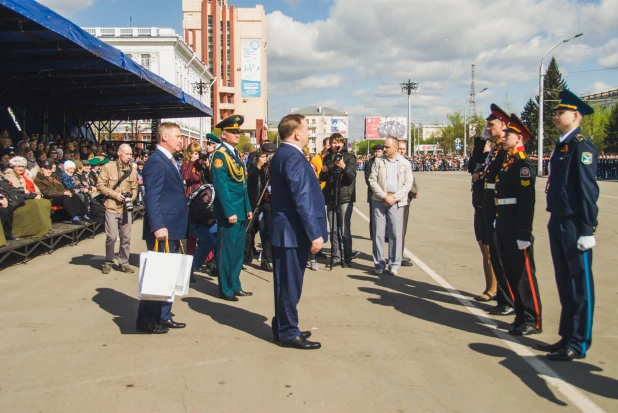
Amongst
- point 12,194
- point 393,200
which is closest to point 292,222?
point 393,200

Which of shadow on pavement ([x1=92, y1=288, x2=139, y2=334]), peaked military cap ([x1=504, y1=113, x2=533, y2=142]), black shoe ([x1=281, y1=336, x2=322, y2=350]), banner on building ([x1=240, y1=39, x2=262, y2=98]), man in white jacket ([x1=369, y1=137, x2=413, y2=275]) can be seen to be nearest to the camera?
black shoe ([x1=281, y1=336, x2=322, y2=350])

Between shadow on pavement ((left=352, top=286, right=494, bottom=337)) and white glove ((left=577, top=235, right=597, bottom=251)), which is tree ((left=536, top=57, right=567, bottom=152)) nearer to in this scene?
shadow on pavement ((left=352, top=286, right=494, bottom=337))

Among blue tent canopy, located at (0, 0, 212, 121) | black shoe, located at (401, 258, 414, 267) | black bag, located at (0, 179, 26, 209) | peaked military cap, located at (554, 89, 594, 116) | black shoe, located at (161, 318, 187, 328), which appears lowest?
black shoe, located at (161, 318, 187, 328)

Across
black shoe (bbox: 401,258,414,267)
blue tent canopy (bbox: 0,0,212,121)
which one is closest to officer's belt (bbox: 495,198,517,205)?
black shoe (bbox: 401,258,414,267)

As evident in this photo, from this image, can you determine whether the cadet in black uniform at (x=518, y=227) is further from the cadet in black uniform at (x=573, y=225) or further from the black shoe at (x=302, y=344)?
the black shoe at (x=302, y=344)

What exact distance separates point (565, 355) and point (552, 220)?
3.67ft

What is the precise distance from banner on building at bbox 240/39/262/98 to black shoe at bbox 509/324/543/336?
111 metres

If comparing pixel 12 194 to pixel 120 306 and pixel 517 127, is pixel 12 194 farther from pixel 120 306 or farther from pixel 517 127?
pixel 517 127

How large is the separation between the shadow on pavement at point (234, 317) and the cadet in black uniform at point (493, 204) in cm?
246

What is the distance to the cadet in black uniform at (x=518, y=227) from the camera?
18.3ft

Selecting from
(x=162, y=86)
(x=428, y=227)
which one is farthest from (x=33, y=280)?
(x=162, y=86)

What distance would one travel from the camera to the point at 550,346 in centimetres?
511

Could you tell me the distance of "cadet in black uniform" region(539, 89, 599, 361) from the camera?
15.6ft

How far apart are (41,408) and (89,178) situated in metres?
11.8
